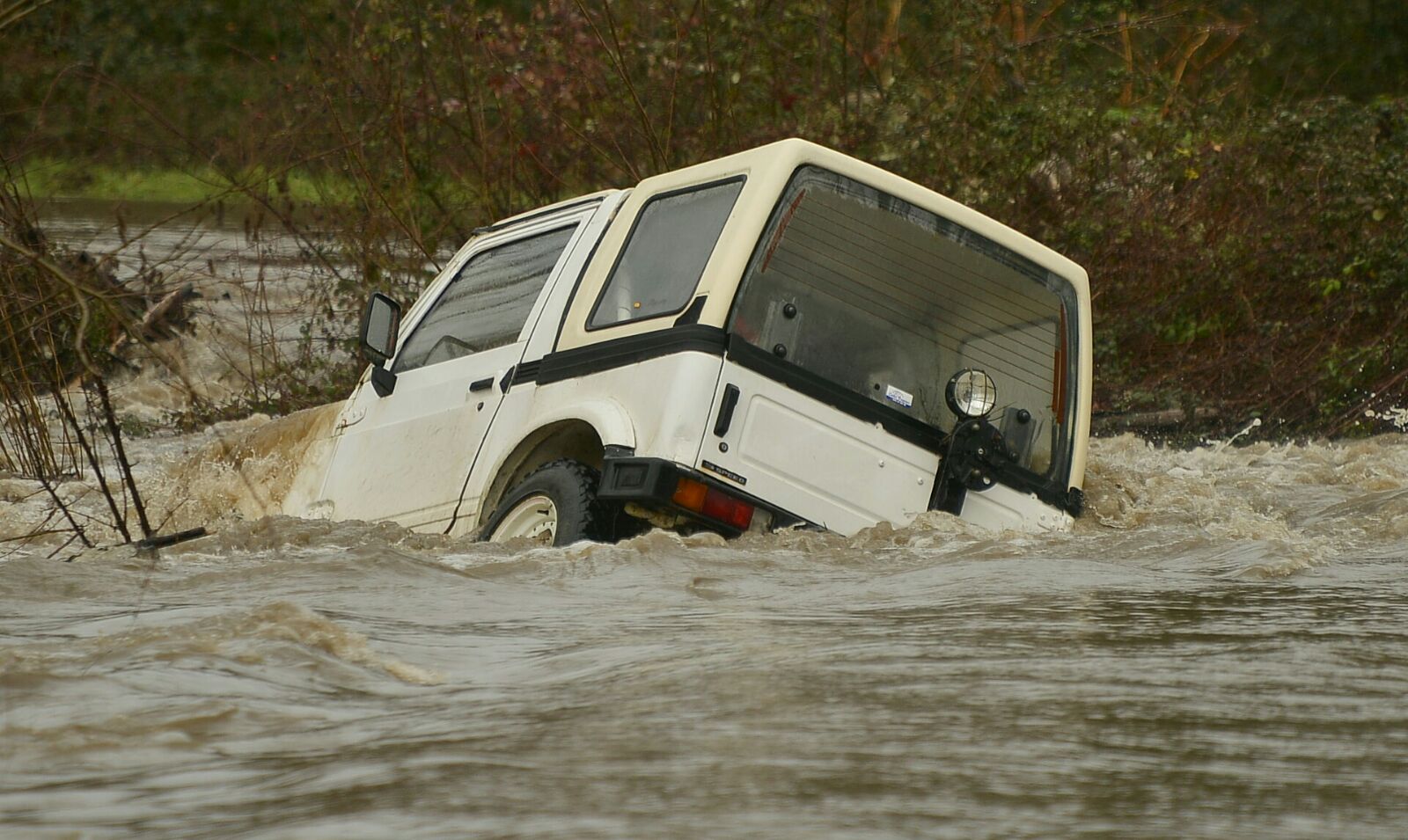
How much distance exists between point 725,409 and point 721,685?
5.38ft

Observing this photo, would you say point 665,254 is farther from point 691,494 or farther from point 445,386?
point 445,386

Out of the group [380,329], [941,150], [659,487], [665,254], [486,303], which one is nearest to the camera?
[659,487]

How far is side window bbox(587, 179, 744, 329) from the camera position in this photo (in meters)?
5.77

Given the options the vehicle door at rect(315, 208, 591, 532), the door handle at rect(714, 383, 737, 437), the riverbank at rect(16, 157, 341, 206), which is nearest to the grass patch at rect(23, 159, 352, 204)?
the riverbank at rect(16, 157, 341, 206)

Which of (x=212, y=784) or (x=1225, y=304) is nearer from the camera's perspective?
(x=212, y=784)

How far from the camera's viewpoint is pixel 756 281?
5.59 metres

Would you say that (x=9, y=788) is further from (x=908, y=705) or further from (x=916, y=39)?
(x=916, y=39)

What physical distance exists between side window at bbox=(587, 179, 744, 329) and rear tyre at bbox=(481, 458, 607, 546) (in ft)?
1.73

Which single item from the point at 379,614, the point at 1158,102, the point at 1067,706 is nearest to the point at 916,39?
the point at 1158,102

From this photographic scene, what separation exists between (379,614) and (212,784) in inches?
70.2

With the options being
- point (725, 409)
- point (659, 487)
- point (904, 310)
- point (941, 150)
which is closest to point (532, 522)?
point (659, 487)

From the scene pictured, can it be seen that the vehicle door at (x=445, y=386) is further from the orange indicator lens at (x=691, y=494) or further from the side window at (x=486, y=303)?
the orange indicator lens at (x=691, y=494)

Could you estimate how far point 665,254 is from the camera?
598 centimetres

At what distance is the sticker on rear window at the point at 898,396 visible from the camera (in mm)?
5730
